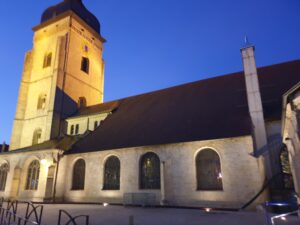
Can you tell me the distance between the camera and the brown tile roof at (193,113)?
614 inches

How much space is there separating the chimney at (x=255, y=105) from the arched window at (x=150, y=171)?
6612mm

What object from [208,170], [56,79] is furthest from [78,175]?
[56,79]

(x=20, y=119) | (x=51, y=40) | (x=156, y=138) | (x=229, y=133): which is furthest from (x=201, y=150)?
(x=51, y=40)

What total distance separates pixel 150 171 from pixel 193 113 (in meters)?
5.48

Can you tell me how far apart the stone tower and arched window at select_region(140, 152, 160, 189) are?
14035 millimetres

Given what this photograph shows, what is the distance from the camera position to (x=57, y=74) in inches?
1123

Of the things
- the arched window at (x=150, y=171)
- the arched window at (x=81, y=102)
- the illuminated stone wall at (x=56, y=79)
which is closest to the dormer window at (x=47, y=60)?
the illuminated stone wall at (x=56, y=79)

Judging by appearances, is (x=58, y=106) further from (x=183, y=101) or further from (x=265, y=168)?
(x=265, y=168)

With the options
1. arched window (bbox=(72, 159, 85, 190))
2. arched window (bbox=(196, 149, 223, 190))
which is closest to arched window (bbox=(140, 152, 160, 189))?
arched window (bbox=(196, 149, 223, 190))

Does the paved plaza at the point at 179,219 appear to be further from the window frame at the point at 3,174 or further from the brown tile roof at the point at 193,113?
the window frame at the point at 3,174

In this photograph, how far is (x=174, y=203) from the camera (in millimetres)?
14938

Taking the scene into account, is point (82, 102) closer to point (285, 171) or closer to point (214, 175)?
point (214, 175)

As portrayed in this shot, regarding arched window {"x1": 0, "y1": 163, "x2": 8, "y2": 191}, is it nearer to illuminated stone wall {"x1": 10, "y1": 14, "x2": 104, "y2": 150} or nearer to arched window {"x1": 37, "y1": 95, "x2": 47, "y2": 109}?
illuminated stone wall {"x1": 10, "y1": 14, "x2": 104, "y2": 150}

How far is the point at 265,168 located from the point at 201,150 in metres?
3.83
